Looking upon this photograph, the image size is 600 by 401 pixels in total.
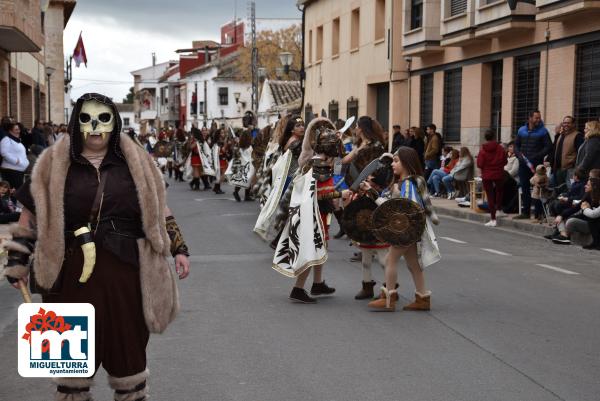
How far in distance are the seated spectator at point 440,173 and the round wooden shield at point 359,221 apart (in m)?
14.8

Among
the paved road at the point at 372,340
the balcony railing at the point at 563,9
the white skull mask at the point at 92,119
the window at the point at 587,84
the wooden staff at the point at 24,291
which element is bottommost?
the paved road at the point at 372,340

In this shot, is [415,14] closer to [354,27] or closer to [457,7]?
[457,7]

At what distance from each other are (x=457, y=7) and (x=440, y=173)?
480 centimetres

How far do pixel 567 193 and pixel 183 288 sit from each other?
7.81m

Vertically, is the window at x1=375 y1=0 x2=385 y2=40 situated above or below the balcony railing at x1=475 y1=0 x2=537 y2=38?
above

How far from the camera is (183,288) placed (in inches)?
376

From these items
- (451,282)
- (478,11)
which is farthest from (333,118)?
(451,282)

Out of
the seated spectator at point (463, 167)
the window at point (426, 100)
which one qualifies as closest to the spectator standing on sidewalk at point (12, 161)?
the seated spectator at point (463, 167)

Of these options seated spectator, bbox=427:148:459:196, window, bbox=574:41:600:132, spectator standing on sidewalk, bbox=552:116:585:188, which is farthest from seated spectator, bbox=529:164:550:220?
seated spectator, bbox=427:148:459:196

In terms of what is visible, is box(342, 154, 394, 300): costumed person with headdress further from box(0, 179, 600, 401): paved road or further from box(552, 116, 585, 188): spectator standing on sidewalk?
box(552, 116, 585, 188): spectator standing on sidewalk

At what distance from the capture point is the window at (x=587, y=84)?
18.6 meters

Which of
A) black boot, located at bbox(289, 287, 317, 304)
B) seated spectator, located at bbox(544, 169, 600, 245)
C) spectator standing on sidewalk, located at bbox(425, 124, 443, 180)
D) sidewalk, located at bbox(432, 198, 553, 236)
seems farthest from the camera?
spectator standing on sidewalk, located at bbox(425, 124, 443, 180)

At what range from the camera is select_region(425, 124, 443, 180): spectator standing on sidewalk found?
2431cm

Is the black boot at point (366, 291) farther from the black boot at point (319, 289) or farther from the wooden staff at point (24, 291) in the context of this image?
the wooden staff at point (24, 291)
